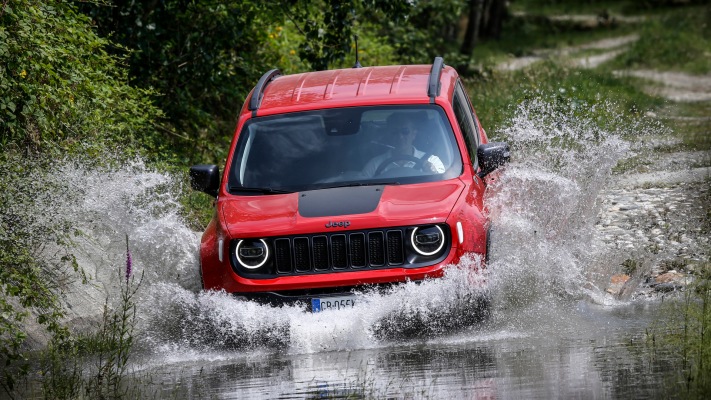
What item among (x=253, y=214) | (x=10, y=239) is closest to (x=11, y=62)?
(x=10, y=239)

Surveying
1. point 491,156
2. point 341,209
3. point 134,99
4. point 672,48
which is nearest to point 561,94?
point 134,99

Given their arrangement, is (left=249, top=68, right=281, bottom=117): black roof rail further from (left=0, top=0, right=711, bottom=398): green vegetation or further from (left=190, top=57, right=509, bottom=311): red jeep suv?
(left=0, top=0, right=711, bottom=398): green vegetation

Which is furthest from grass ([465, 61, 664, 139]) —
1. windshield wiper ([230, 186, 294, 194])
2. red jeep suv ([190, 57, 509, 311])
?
windshield wiper ([230, 186, 294, 194])

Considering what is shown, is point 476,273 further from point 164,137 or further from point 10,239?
point 164,137

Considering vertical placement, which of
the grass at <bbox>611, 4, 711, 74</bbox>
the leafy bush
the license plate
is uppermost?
the grass at <bbox>611, 4, 711, 74</bbox>

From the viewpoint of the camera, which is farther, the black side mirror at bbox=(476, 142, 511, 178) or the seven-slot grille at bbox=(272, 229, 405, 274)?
the black side mirror at bbox=(476, 142, 511, 178)

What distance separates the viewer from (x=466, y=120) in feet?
34.6

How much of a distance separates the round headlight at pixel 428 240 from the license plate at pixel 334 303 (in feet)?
1.83

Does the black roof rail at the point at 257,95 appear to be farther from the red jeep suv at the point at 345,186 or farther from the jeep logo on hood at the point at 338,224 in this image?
the jeep logo on hood at the point at 338,224

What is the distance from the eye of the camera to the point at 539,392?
648cm

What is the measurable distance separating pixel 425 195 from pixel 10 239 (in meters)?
2.90

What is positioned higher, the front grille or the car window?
the car window

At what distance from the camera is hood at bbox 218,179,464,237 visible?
852 centimetres

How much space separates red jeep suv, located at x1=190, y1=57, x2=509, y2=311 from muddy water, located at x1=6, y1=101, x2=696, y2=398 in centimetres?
19
